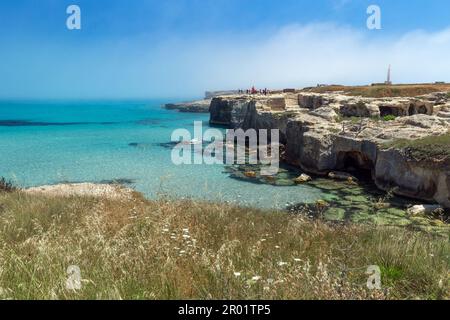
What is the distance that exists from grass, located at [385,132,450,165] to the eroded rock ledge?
0.70 feet

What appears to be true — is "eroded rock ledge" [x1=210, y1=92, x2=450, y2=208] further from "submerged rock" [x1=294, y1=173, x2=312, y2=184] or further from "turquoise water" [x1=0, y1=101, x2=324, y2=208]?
"turquoise water" [x1=0, y1=101, x2=324, y2=208]

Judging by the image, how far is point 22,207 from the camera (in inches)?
306

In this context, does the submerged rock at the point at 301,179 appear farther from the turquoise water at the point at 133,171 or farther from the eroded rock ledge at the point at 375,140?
the eroded rock ledge at the point at 375,140

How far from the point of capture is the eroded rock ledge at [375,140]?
760 inches

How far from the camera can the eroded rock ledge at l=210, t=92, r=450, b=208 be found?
63.3 ft

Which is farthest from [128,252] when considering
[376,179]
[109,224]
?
[376,179]

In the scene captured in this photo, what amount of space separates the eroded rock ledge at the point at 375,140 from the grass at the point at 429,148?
0.21 m

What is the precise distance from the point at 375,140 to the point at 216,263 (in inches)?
876

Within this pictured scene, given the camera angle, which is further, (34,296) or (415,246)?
(415,246)

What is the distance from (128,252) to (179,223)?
1.93 m

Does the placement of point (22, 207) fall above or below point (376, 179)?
above

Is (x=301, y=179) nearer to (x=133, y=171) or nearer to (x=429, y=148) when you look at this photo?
(x=429, y=148)
